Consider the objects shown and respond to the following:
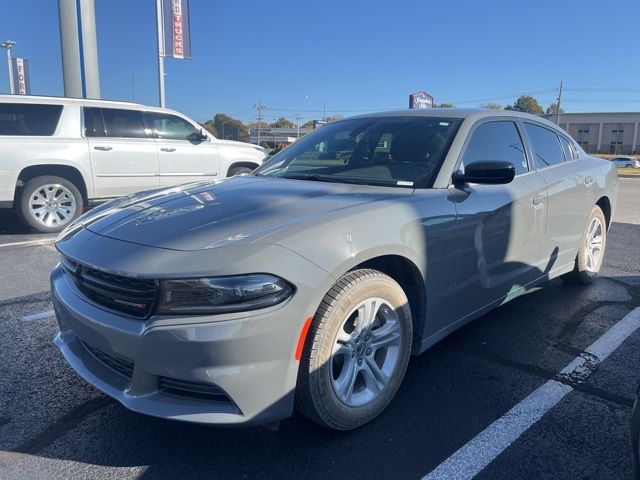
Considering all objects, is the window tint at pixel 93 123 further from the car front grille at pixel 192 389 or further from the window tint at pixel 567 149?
the car front grille at pixel 192 389

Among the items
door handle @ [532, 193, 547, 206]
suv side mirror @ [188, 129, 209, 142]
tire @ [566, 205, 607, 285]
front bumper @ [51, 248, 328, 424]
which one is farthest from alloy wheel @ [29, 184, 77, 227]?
tire @ [566, 205, 607, 285]

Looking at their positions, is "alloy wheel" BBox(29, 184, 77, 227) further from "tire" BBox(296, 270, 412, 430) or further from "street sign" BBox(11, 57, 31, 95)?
"street sign" BBox(11, 57, 31, 95)

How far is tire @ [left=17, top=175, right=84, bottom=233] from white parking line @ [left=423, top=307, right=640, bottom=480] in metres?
6.95

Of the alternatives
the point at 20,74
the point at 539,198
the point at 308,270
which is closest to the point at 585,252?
the point at 539,198

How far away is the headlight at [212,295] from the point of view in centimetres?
204

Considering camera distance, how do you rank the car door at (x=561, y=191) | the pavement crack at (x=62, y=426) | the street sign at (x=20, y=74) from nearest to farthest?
the pavement crack at (x=62, y=426) < the car door at (x=561, y=191) < the street sign at (x=20, y=74)

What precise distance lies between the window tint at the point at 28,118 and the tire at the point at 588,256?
7045 millimetres

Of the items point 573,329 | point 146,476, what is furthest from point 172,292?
point 573,329

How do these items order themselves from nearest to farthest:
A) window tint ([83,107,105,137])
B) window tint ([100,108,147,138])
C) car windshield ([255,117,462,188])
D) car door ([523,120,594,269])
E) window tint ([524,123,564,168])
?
car windshield ([255,117,462,188]) → car door ([523,120,594,269]) → window tint ([524,123,564,168]) → window tint ([83,107,105,137]) → window tint ([100,108,147,138])

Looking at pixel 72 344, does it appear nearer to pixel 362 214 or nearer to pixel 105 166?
pixel 362 214

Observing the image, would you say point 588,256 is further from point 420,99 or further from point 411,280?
point 420,99

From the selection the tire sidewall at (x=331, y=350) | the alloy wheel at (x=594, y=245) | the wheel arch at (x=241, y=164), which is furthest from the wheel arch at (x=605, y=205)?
the wheel arch at (x=241, y=164)

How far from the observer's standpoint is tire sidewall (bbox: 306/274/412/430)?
2242 millimetres

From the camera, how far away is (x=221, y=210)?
102 inches
